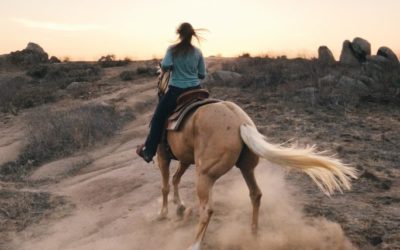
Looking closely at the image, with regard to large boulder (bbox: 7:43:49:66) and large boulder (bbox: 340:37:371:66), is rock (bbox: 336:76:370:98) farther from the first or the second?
large boulder (bbox: 7:43:49:66)

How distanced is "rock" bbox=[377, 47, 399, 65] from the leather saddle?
54.5ft

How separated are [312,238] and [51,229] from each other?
13.1 ft

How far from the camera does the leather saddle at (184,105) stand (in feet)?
20.0

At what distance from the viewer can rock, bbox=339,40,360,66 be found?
23.6 metres

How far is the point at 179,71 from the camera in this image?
6480 mm

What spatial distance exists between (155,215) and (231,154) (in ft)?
7.81

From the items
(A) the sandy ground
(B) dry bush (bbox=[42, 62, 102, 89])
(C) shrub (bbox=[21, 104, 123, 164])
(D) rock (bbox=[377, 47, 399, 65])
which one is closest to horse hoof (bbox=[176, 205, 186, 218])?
(A) the sandy ground

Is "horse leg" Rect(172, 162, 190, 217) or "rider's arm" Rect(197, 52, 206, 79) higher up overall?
"rider's arm" Rect(197, 52, 206, 79)

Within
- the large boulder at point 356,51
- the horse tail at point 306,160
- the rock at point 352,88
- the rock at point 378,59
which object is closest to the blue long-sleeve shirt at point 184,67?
the horse tail at point 306,160

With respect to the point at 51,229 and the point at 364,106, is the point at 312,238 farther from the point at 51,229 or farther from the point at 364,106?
the point at 364,106

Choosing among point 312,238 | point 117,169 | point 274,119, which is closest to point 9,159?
point 117,169

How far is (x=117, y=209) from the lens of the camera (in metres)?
7.94

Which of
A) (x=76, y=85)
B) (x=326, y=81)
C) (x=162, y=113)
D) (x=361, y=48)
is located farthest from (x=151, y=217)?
(x=361, y=48)

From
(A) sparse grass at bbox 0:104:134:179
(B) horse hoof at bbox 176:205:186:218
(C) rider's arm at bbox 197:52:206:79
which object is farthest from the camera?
(A) sparse grass at bbox 0:104:134:179
